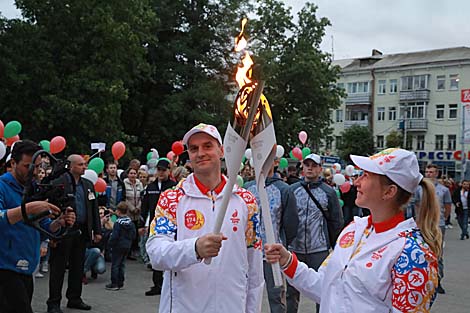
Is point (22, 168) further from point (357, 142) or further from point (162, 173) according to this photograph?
point (357, 142)

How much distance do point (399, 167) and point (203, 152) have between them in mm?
1210

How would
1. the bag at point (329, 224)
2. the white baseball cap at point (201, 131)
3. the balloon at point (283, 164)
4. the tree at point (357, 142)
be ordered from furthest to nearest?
the tree at point (357, 142) → the balloon at point (283, 164) → the bag at point (329, 224) → the white baseball cap at point (201, 131)

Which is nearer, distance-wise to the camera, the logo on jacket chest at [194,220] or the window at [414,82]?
the logo on jacket chest at [194,220]

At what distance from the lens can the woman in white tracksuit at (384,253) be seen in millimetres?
2660

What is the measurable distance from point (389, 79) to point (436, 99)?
220 inches

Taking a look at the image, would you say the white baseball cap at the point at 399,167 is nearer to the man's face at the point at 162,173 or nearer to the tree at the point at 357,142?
the man's face at the point at 162,173

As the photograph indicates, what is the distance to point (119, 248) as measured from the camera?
925cm

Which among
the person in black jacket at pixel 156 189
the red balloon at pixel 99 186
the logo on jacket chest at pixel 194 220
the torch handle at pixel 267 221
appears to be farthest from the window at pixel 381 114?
the torch handle at pixel 267 221

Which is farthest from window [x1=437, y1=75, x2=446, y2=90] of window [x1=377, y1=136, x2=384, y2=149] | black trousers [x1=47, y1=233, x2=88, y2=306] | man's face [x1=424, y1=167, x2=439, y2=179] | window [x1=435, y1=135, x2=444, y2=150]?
black trousers [x1=47, y1=233, x2=88, y2=306]

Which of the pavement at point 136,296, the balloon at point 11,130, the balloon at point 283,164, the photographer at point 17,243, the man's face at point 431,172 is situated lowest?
the pavement at point 136,296

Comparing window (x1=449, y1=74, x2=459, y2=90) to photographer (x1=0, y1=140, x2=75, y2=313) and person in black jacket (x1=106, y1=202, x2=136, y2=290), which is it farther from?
photographer (x1=0, y1=140, x2=75, y2=313)

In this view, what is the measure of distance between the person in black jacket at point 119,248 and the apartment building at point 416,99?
48427mm

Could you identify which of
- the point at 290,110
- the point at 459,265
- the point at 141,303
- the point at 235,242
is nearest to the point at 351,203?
the point at 459,265

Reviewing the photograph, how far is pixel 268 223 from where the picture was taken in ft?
9.60
